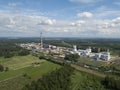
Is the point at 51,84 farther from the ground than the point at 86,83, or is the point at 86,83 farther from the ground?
the point at 51,84

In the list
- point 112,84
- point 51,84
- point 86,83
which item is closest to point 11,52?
point 86,83

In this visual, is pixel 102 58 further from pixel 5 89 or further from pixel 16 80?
pixel 5 89

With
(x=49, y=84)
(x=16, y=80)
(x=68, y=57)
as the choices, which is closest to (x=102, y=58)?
(x=68, y=57)

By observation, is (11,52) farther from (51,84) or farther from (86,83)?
(51,84)

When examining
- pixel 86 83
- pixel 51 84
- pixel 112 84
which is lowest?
pixel 86 83

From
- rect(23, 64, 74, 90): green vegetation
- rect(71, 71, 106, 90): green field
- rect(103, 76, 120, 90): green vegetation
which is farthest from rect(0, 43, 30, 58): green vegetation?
rect(103, 76, 120, 90): green vegetation

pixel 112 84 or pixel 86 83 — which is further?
pixel 86 83

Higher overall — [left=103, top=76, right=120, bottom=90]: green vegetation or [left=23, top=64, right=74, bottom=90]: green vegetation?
[left=23, top=64, right=74, bottom=90]: green vegetation

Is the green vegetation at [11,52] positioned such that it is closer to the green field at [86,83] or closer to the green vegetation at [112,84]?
the green field at [86,83]

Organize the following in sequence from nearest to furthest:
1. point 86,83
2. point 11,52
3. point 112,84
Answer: point 112,84 < point 86,83 < point 11,52

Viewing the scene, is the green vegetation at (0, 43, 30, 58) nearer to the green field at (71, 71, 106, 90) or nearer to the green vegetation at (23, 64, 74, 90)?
the green field at (71, 71, 106, 90)

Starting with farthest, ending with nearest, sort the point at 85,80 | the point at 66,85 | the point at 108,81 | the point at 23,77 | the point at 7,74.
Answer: the point at 7,74, the point at 23,77, the point at 85,80, the point at 108,81, the point at 66,85
